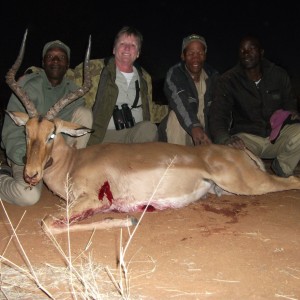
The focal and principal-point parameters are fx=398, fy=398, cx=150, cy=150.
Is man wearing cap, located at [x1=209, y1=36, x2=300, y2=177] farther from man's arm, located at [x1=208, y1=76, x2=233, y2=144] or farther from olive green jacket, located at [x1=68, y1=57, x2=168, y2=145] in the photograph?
olive green jacket, located at [x1=68, y1=57, x2=168, y2=145]

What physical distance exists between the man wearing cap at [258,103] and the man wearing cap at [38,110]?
6.78 ft

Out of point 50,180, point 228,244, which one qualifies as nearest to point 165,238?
point 228,244

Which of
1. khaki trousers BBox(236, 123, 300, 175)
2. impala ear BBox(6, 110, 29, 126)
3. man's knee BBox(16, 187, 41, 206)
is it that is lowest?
man's knee BBox(16, 187, 41, 206)

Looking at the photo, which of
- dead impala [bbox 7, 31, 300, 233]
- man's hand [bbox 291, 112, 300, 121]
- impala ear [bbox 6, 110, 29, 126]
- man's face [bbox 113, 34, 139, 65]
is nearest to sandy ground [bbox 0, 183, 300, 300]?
dead impala [bbox 7, 31, 300, 233]

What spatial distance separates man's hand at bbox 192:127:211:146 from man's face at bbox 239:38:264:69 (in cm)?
136

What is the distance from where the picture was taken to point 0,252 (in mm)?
3391

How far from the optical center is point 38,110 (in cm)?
533

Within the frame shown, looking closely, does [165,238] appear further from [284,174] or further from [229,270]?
[284,174]

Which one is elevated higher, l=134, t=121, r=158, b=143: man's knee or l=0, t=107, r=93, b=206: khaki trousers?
l=134, t=121, r=158, b=143: man's knee

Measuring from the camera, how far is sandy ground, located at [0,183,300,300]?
2680mm

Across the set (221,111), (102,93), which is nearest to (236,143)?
(221,111)

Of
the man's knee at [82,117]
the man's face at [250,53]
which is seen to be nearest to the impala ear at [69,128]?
the man's knee at [82,117]

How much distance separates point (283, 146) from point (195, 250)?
3193 millimetres

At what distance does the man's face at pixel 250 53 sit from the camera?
6078mm
